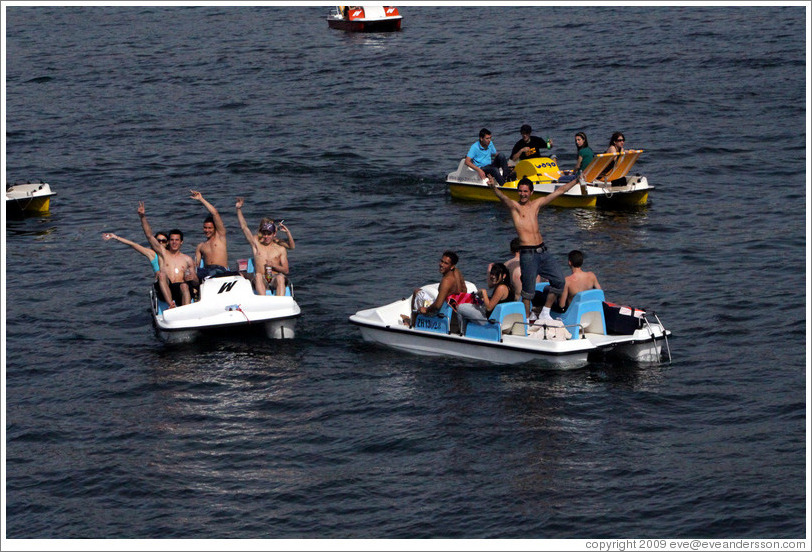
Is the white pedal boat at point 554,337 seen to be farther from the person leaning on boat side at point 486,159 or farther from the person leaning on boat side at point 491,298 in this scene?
the person leaning on boat side at point 486,159

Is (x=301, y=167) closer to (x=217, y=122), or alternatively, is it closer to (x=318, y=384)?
(x=217, y=122)

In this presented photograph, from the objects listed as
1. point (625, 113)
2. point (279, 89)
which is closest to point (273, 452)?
point (625, 113)

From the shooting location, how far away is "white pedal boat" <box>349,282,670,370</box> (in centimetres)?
1622

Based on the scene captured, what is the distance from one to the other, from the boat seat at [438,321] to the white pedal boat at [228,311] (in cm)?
195

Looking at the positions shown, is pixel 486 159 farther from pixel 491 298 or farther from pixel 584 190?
pixel 491 298

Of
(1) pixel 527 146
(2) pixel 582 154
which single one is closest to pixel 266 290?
(2) pixel 582 154

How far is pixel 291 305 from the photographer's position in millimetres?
18031

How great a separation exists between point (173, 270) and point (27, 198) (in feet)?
32.4

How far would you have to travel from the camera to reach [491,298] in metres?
16.7

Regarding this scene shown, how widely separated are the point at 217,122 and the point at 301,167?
7218mm

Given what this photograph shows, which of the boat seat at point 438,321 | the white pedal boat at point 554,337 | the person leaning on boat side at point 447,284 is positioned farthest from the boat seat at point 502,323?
the person leaning on boat side at point 447,284

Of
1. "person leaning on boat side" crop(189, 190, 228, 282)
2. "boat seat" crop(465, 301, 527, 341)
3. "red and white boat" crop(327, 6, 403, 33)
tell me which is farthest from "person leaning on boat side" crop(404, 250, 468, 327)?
"red and white boat" crop(327, 6, 403, 33)

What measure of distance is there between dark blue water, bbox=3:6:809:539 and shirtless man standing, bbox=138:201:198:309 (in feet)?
2.88

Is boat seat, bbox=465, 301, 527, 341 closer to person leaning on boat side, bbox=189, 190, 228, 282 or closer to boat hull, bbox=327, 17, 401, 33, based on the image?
person leaning on boat side, bbox=189, 190, 228, 282
